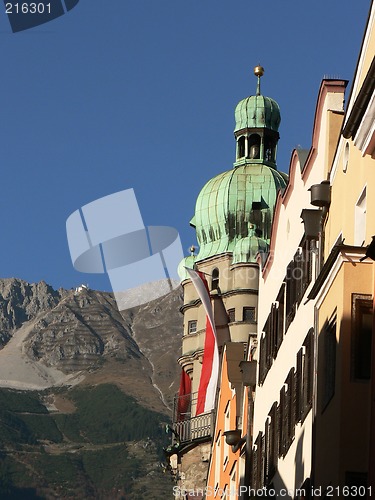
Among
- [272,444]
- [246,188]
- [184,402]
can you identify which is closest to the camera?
[272,444]

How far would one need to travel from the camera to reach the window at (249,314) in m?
74.1

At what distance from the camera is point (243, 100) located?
78.7 meters

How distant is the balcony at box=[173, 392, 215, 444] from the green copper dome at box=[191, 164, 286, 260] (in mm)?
8727

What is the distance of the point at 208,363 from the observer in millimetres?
56844

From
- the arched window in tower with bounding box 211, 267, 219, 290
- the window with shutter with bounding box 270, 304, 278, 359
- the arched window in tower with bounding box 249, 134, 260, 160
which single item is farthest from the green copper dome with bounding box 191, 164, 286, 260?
the window with shutter with bounding box 270, 304, 278, 359

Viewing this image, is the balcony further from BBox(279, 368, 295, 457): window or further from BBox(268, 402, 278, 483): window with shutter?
BBox(279, 368, 295, 457): window

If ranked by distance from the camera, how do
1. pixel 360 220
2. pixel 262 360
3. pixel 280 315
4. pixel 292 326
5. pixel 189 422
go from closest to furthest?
pixel 360 220 → pixel 292 326 → pixel 280 315 → pixel 262 360 → pixel 189 422

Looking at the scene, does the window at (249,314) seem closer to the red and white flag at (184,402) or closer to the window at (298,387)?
the red and white flag at (184,402)

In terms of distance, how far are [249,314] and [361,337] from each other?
49.8m

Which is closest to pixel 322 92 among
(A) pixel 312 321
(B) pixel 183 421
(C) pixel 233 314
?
(A) pixel 312 321

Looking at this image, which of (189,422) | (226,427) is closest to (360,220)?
(226,427)

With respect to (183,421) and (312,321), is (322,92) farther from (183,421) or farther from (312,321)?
(183,421)

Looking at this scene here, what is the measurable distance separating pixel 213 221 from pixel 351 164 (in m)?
52.3

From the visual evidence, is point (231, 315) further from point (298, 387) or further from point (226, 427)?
point (298, 387)
